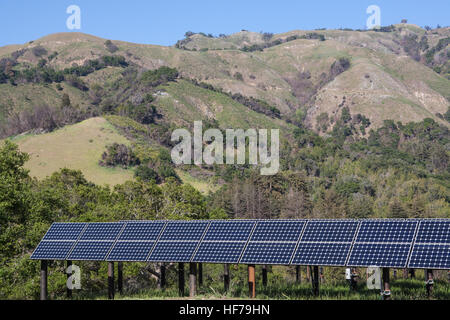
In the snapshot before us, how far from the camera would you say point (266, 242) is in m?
23.0

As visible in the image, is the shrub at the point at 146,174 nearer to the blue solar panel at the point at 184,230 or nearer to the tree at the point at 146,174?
the tree at the point at 146,174

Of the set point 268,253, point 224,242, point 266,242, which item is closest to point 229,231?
point 224,242

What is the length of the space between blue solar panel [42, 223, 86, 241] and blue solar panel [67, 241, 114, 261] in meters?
0.83

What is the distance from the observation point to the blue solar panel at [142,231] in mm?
25297

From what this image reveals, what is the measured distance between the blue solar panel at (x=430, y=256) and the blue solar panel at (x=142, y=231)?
34.2ft

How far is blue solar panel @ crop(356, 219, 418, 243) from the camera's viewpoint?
21.6 meters

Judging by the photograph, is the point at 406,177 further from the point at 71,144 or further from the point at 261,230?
the point at 261,230

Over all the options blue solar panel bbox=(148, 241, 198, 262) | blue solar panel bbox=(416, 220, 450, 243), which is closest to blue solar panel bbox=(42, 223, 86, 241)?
blue solar panel bbox=(148, 241, 198, 262)

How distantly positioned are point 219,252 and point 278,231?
8.09 feet

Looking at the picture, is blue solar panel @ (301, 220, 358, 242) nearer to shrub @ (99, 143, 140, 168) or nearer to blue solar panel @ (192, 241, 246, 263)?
blue solar panel @ (192, 241, 246, 263)

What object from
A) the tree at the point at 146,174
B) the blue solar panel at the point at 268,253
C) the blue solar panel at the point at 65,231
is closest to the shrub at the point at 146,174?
the tree at the point at 146,174

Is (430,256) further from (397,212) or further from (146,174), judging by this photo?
(146,174)

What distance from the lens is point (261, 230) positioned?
78.0 ft

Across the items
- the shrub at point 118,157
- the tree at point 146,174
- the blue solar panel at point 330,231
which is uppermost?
the blue solar panel at point 330,231
